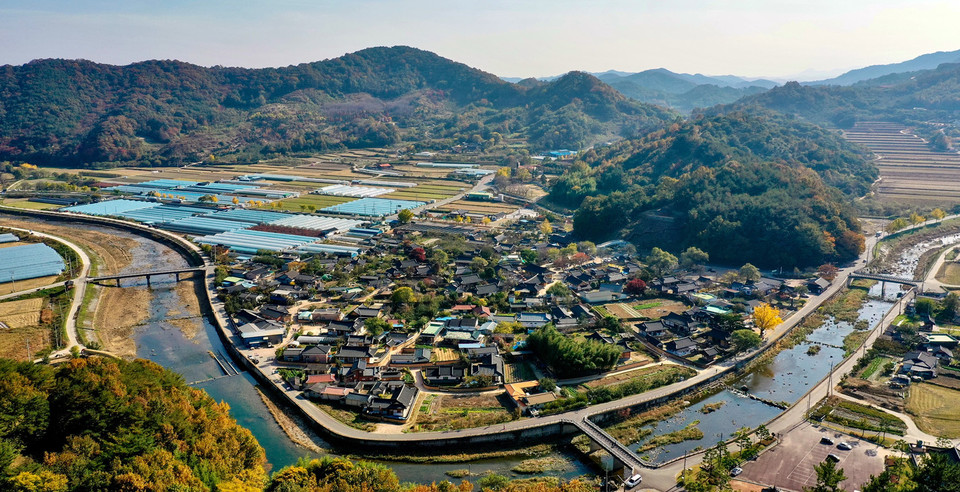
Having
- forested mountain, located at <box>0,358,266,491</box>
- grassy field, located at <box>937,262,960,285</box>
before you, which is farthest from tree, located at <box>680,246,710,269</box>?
Answer: forested mountain, located at <box>0,358,266,491</box>

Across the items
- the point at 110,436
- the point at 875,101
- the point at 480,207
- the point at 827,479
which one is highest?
the point at 875,101

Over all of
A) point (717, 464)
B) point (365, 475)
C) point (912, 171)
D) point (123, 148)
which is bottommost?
point (717, 464)

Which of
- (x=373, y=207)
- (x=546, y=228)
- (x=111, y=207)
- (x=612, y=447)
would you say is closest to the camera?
(x=612, y=447)

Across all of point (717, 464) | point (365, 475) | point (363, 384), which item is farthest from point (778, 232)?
point (365, 475)

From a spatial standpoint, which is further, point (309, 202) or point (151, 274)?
point (309, 202)

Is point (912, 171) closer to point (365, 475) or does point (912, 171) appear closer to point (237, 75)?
point (365, 475)

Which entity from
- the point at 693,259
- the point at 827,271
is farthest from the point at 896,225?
the point at 693,259

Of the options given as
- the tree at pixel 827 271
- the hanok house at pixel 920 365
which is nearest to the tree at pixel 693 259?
the tree at pixel 827 271

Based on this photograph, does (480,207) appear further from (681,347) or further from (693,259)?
(681,347)
